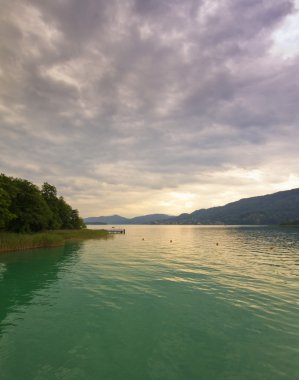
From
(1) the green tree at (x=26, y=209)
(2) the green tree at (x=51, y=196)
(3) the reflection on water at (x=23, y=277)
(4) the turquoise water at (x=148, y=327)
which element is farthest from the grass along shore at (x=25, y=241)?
(2) the green tree at (x=51, y=196)

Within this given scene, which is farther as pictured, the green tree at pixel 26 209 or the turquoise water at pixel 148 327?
the green tree at pixel 26 209

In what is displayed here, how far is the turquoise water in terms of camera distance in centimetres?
1277

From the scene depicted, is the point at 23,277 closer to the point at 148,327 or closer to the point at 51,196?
the point at 148,327

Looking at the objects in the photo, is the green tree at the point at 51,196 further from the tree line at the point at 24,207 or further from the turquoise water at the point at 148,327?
the turquoise water at the point at 148,327

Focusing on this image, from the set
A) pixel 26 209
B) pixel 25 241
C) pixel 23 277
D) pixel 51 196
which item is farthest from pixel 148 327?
pixel 51 196

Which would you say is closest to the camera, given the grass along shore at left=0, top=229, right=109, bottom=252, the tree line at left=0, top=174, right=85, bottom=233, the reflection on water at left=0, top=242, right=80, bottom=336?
the reflection on water at left=0, top=242, right=80, bottom=336

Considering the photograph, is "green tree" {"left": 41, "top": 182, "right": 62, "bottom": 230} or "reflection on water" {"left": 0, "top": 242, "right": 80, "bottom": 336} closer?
"reflection on water" {"left": 0, "top": 242, "right": 80, "bottom": 336}

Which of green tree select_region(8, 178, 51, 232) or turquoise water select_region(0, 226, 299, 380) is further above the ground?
green tree select_region(8, 178, 51, 232)

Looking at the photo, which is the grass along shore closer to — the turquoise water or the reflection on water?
the reflection on water

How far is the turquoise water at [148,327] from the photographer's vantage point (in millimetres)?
12773

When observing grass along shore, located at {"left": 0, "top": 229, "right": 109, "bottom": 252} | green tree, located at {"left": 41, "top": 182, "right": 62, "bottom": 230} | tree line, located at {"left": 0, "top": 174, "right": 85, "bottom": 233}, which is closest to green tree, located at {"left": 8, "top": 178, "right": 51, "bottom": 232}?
tree line, located at {"left": 0, "top": 174, "right": 85, "bottom": 233}

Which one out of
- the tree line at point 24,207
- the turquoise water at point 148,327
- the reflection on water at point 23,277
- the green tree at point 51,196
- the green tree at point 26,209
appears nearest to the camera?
the turquoise water at point 148,327

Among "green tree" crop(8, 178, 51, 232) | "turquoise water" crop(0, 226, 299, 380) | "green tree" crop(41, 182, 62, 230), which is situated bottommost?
"turquoise water" crop(0, 226, 299, 380)

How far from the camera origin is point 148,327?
59.3 feet
